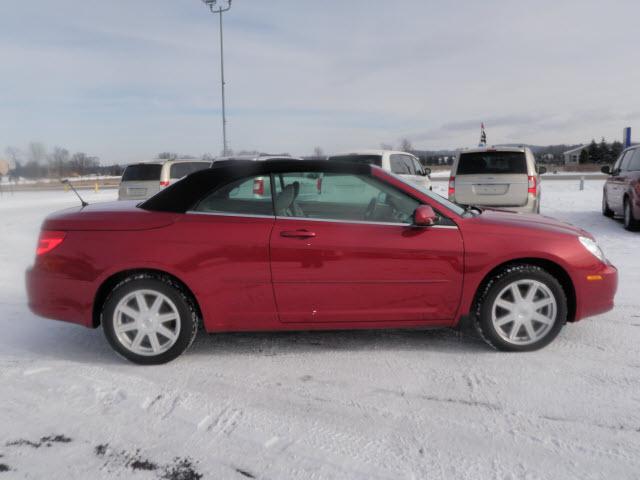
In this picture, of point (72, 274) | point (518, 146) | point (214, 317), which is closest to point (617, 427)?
point (214, 317)

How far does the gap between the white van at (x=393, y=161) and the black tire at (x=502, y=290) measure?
7.11m

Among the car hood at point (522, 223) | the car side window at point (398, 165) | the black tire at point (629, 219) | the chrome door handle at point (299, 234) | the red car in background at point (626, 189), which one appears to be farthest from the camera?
the car side window at point (398, 165)

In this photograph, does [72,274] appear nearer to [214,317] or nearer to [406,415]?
[214,317]

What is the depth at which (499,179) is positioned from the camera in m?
9.23

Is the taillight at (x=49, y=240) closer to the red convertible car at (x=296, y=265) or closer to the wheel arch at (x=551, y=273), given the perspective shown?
the red convertible car at (x=296, y=265)

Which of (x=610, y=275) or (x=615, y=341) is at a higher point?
(x=610, y=275)

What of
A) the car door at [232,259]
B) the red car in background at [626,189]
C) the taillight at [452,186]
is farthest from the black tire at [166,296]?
the red car in background at [626,189]

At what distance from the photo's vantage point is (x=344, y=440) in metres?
2.66

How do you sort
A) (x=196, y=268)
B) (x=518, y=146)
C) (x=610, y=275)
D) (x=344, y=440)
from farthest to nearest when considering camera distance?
(x=518, y=146), (x=610, y=275), (x=196, y=268), (x=344, y=440)

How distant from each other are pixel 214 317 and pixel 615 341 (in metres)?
3.11

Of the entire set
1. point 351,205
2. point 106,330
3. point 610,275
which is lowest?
point 106,330

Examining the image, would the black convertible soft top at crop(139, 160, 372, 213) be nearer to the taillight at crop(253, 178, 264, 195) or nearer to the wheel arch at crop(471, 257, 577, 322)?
the taillight at crop(253, 178, 264, 195)

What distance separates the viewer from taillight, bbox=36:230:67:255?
369cm

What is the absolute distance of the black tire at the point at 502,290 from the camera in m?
3.72
